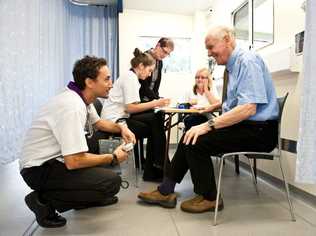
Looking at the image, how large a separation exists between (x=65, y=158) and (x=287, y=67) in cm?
175

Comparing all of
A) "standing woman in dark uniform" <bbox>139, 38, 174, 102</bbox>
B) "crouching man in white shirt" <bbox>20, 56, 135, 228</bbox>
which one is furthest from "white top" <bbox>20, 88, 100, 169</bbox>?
"standing woman in dark uniform" <bbox>139, 38, 174, 102</bbox>

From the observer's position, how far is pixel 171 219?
183 cm

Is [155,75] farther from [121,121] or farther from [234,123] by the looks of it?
[234,123]

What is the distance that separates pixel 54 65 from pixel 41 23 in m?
0.66

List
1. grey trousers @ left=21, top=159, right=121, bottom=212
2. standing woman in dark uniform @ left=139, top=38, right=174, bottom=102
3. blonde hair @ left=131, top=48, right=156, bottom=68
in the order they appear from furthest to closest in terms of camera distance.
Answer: standing woman in dark uniform @ left=139, top=38, right=174, bottom=102 → blonde hair @ left=131, top=48, right=156, bottom=68 → grey trousers @ left=21, top=159, right=121, bottom=212

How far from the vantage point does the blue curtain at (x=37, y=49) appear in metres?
2.71

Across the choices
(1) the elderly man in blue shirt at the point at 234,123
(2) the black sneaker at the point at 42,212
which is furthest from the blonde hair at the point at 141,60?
(2) the black sneaker at the point at 42,212

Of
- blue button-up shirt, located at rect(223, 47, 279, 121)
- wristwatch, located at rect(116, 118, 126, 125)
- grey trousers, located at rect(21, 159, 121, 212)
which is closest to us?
grey trousers, located at rect(21, 159, 121, 212)

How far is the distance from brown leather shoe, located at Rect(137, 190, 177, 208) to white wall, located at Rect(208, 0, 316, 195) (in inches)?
37.6

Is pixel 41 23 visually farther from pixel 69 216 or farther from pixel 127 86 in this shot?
pixel 69 216

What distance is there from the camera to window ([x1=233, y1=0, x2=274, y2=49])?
2.85 metres

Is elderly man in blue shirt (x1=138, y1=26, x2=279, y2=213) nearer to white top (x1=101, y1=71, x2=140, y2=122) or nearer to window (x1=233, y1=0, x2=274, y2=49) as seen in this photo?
white top (x1=101, y1=71, x2=140, y2=122)

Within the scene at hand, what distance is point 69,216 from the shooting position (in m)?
1.88

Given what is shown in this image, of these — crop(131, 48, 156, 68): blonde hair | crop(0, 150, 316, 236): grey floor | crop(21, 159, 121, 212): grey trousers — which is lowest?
crop(0, 150, 316, 236): grey floor
